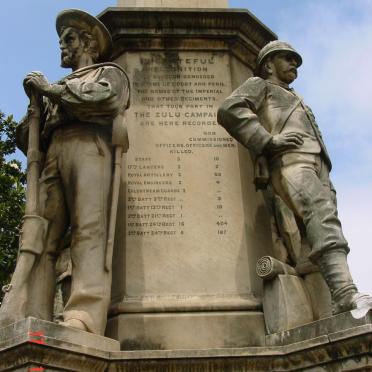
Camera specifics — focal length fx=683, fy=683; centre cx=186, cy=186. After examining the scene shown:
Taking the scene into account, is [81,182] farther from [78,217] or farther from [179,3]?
[179,3]

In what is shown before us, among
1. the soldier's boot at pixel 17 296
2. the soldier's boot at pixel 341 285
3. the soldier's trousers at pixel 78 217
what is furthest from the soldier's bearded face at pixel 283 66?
the soldier's boot at pixel 17 296

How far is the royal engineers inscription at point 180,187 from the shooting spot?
746 centimetres

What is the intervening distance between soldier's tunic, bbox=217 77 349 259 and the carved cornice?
1.10 meters

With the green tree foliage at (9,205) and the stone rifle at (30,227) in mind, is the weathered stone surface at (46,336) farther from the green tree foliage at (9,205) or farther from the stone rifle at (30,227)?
the green tree foliage at (9,205)

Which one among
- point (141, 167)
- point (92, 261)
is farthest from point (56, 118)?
point (92, 261)

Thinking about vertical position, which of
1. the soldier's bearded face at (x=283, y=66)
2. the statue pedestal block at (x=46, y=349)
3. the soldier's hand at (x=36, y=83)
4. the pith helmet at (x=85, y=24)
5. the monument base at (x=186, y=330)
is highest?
the pith helmet at (x=85, y=24)

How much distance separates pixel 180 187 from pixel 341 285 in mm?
2289

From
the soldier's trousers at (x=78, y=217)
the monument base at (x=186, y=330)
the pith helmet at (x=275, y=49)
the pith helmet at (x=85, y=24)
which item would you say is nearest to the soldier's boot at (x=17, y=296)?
the soldier's trousers at (x=78, y=217)

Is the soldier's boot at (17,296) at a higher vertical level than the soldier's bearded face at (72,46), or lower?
lower

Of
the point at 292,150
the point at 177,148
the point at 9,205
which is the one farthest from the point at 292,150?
the point at 9,205

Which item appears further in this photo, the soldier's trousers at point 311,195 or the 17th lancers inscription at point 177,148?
the 17th lancers inscription at point 177,148

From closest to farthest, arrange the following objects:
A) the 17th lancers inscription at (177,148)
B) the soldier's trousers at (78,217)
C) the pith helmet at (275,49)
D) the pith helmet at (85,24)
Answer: the soldier's trousers at (78,217) < the 17th lancers inscription at (177,148) < the pith helmet at (85,24) < the pith helmet at (275,49)

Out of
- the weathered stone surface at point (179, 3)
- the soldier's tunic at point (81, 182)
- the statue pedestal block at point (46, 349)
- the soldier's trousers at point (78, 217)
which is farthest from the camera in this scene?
the weathered stone surface at point (179, 3)

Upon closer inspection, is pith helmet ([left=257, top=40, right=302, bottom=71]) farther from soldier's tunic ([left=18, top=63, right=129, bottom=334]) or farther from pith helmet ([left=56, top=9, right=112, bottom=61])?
pith helmet ([left=56, top=9, right=112, bottom=61])
